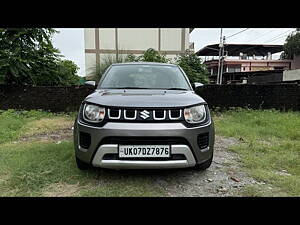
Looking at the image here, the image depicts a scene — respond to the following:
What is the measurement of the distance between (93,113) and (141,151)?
0.67 meters

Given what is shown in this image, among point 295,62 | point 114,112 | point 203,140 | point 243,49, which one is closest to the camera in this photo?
point 114,112

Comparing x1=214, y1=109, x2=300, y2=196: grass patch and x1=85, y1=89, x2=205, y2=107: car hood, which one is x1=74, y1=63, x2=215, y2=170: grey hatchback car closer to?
x1=85, y1=89, x2=205, y2=107: car hood

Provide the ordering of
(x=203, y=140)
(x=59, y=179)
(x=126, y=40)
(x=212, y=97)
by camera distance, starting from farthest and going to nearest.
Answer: (x=126, y=40) → (x=212, y=97) → (x=59, y=179) → (x=203, y=140)

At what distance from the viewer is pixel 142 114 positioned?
2281 millimetres

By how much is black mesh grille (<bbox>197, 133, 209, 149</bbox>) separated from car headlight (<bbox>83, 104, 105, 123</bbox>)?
1057 millimetres

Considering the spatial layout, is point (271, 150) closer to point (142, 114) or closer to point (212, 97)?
point (142, 114)

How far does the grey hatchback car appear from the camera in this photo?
221cm

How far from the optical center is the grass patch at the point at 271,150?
2.62m

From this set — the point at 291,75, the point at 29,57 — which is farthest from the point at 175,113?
the point at 291,75

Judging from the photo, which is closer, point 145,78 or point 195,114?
point 195,114
